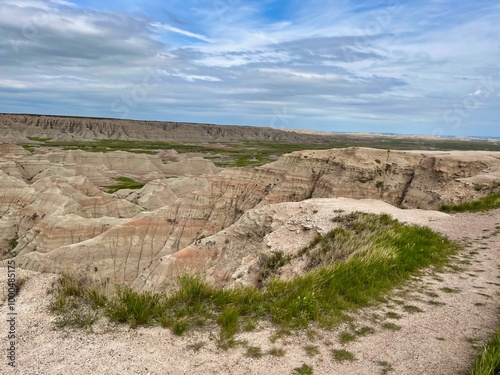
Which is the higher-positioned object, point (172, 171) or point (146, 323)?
point (146, 323)

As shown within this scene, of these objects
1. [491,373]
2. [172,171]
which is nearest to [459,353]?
[491,373]

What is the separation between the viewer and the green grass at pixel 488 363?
4504 millimetres

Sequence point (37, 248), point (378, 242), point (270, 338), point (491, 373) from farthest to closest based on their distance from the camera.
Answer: point (37, 248)
point (378, 242)
point (270, 338)
point (491, 373)

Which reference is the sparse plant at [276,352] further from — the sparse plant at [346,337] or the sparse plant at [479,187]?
the sparse plant at [479,187]

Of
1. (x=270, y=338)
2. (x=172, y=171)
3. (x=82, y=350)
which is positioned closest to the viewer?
(x=82, y=350)

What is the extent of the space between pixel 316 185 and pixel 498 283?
1158 inches

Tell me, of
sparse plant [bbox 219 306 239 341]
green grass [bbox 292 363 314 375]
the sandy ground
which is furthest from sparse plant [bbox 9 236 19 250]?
green grass [bbox 292 363 314 375]

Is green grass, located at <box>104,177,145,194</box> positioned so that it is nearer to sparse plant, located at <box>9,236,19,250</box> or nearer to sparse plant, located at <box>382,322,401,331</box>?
sparse plant, located at <box>9,236,19,250</box>

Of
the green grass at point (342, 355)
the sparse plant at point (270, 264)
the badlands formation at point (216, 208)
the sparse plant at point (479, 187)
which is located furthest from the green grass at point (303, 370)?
the sparse plant at point (479, 187)

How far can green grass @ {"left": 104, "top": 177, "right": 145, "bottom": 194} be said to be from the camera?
77375mm

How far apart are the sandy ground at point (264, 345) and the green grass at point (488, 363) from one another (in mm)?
321

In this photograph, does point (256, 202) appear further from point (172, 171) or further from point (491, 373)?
point (172, 171)

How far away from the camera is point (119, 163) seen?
102625 millimetres

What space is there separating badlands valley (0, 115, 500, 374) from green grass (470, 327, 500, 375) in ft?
1.16
